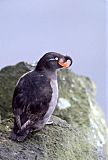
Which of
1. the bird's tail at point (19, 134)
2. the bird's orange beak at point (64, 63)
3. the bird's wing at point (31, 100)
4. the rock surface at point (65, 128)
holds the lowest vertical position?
the rock surface at point (65, 128)

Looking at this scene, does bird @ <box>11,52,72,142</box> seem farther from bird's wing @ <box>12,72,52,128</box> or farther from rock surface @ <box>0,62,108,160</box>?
rock surface @ <box>0,62,108,160</box>

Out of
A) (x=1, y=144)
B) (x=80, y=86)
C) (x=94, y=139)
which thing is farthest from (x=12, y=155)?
(x=80, y=86)

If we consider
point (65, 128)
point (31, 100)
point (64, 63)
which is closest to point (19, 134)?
point (31, 100)

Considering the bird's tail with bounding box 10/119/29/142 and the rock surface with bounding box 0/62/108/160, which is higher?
the bird's tail with bounding box 10/119/29/142

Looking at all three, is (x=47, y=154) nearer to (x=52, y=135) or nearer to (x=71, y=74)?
(x=52, y=135)

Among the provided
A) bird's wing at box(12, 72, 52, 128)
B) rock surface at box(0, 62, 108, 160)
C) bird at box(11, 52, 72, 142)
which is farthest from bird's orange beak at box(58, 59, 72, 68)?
rock surface at box(0, 62, 108, 160)

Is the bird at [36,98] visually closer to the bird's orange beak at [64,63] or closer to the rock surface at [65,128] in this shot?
the bird's orange beak at [64,63]

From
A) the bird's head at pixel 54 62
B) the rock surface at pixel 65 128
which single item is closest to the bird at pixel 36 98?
the bird's head at pixel 54 62

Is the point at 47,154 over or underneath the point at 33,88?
underneath
